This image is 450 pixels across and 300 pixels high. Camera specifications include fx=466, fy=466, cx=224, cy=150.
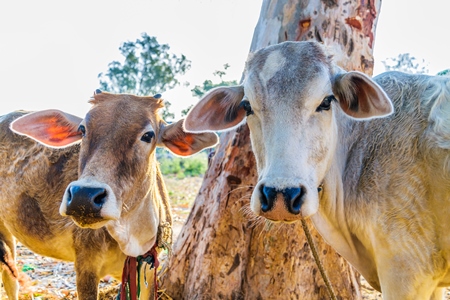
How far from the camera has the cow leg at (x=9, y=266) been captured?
16.8 ft

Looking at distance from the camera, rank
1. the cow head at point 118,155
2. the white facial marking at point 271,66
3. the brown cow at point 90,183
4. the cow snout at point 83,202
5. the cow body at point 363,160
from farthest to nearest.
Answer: the brown cow at point 90,183, the cow head at point 118,155, the cow snout at point 83,202, the white facial marking at point 271,66, the cow body at point 363,160

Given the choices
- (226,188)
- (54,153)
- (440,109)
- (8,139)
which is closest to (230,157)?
(226,188)

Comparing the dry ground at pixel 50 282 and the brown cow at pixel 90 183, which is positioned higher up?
the brown cow at pixel 90 183

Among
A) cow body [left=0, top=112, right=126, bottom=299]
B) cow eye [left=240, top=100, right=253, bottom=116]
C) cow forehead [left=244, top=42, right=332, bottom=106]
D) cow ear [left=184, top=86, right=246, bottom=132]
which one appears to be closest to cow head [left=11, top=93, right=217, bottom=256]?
cow body [left=0, top=112, right=126, bottom=299]

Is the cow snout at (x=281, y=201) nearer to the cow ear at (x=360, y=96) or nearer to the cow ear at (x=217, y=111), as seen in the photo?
the cow ear at (x=360, y=96)

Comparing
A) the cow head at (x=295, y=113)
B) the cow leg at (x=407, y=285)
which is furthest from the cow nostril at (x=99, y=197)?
the cow leg at (x=407, y=285)

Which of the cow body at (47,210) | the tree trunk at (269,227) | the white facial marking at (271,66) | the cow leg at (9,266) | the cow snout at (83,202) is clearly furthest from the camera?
the cow leg at (9,266)

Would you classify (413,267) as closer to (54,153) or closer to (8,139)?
(54,153)

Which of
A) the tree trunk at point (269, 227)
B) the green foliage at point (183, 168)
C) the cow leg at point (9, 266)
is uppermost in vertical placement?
the tree trunk at point (269, 227)

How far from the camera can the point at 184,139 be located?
13.1 ft

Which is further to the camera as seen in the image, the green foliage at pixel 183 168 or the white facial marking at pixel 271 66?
the green foliage at pixel 183 168

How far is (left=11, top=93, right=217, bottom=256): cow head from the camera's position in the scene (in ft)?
10.4

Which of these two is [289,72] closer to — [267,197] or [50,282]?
[267,197]

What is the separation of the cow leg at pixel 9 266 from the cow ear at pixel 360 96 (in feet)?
13.3
